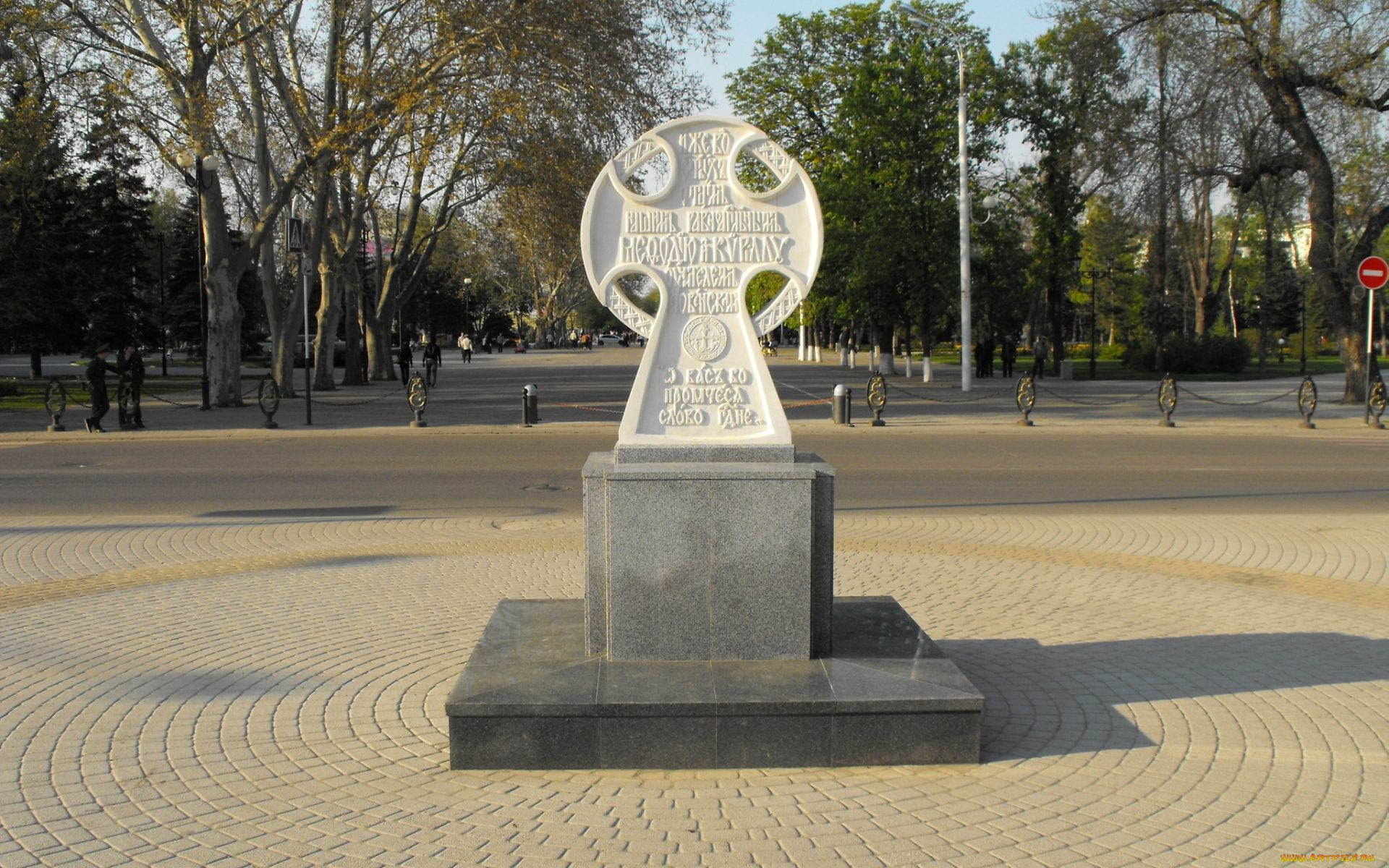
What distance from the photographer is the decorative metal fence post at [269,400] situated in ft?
81.7

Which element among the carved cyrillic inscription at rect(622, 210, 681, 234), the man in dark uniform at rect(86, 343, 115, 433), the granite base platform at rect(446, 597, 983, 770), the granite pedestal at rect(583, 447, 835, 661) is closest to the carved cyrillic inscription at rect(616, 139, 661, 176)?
the carved cyrillic inscription at rect(622, 210, 681, 234)

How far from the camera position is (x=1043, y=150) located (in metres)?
45.8

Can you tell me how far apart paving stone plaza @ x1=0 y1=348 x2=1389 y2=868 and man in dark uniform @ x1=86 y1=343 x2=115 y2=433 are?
13812mm

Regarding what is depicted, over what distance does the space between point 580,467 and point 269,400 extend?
11.3 meters

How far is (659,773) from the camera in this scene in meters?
5.52

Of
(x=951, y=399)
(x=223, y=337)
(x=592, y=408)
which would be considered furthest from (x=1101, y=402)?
(x=223, y=337)

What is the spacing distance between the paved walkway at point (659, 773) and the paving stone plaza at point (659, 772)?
0.02 meters

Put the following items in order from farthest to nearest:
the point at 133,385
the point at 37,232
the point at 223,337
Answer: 1. the point at 37,232
2. the point at 223,337
3. the point at 133,385

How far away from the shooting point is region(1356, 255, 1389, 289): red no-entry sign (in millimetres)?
24156

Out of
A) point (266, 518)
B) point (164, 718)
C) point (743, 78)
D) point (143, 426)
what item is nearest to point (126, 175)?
point (743, 78)

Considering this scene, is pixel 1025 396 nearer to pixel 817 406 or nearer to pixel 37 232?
pixel 817 406

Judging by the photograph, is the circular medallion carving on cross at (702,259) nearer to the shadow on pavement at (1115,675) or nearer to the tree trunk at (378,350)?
the shadow on pavement at (1115,675)

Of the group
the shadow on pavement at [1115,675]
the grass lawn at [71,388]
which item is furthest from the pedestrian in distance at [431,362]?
the shadow on pavement at [1115,675]

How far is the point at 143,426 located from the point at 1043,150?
110 feet
